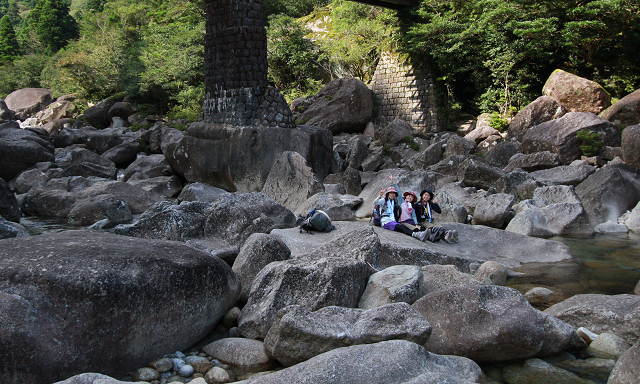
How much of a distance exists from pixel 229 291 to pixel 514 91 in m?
18.4

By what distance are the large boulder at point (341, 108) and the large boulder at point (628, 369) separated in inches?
690

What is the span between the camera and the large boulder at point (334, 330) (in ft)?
A: 11.8

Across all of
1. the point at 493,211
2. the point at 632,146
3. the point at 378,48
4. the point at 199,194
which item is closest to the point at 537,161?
the point at 632,146

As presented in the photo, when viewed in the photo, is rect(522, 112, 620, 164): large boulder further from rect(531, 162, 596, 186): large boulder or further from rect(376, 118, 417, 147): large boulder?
rect(376, 118, 417, 147): large boulder

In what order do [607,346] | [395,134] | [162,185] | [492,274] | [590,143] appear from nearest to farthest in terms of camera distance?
1. [607,346]
2. [492,274]
3. [590,143]
4. [162,185]
5. [395,134]

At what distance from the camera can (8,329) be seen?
10.5ft

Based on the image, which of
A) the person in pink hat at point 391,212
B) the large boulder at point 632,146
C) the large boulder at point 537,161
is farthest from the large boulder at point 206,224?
the large boulder at point 632,146

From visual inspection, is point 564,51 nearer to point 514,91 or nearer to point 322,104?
point 514,91

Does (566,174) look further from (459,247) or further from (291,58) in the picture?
(291,58)

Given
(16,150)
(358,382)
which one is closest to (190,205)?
(358,382)

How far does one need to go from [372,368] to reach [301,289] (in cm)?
150

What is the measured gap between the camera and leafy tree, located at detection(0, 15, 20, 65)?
49.4m

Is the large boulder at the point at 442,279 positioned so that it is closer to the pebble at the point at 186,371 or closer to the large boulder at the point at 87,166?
the pebble at the point at 186,371

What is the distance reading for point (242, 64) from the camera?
12.9 metres
